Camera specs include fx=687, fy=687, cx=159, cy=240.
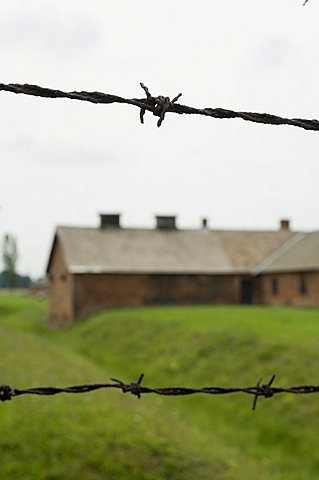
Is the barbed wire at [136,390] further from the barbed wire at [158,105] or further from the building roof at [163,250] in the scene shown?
the building roof at [163,250]

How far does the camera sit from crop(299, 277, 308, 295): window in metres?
37.3

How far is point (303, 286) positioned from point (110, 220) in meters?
14.3

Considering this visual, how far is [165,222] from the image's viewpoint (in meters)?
46.4

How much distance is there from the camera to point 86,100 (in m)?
2.84

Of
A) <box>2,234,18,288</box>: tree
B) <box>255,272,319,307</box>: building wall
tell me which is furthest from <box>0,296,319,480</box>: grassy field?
<box>2,234,18,288</box>: tree

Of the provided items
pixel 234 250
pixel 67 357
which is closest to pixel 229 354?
pixel 67 357

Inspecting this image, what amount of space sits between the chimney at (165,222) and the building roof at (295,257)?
6626 mm

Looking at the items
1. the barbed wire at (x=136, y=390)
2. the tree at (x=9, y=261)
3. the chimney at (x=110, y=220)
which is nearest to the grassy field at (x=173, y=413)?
the barbed wire at (x=136, y=390)

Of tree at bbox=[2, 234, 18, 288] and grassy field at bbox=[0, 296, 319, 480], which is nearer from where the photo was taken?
grassy field at bbox=[0, 296, 319, 480]

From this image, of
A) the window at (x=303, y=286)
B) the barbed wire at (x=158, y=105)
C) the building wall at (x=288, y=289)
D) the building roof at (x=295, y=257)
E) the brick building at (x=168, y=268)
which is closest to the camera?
the barbed wire at (x=158, y=105)

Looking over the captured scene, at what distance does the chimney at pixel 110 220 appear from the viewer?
45.6 metres

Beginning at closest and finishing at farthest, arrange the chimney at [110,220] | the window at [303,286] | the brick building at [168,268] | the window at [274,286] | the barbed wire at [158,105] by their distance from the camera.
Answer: the barbed wire at [158,105], the window at [303,286], the brick building at [168,268], the window at [274,286], the chimney at [110,220]

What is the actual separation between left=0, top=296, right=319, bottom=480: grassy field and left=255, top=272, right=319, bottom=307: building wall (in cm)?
898

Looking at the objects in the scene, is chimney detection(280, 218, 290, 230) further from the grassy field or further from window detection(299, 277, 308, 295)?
the grassy field
